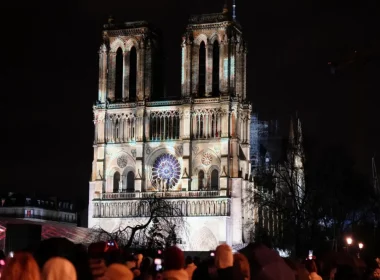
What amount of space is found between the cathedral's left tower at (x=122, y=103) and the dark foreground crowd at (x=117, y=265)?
72.0 meters

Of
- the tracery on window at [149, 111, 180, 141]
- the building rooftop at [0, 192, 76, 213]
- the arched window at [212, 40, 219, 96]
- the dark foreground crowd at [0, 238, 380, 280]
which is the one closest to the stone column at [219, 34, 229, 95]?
the arched window at [212, 40, 219, 96]

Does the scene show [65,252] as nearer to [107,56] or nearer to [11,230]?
[11,230]

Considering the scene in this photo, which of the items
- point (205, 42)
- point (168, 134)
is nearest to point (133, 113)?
point (168, 134)

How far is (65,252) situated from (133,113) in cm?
7646

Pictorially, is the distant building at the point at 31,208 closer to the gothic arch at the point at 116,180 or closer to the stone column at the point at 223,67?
the gothic arch at the point at 116,180

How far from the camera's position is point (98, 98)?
8738 cm

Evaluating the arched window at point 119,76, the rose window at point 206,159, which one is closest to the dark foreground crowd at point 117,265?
the rose window at point 206,159

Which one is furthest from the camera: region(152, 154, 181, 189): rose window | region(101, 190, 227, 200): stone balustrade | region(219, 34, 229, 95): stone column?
region(152, 154, 181, 189): rose window

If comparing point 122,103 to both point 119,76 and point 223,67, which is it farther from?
point 223,67

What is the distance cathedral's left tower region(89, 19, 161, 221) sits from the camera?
8556cm

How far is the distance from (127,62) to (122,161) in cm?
874

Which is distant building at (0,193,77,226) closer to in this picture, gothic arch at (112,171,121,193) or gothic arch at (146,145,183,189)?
gothic arch at (112,171,121,193)

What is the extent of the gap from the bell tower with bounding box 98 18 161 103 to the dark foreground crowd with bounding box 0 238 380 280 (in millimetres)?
72375

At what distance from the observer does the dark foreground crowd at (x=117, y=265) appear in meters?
9.29
